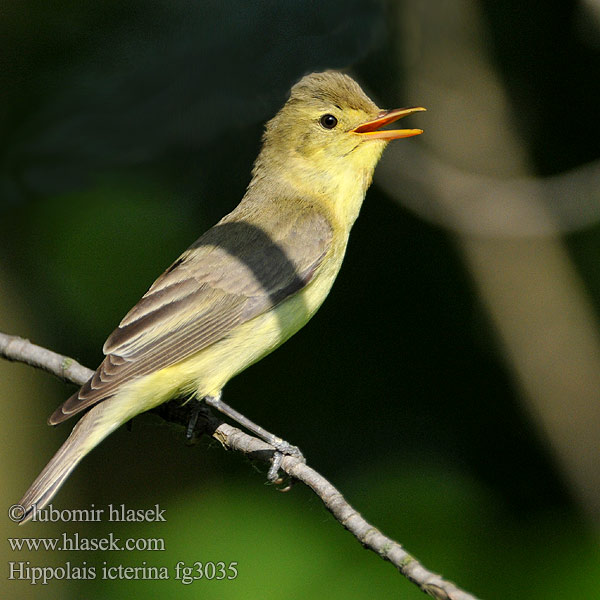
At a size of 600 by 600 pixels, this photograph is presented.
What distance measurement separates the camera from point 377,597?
11.9 ft

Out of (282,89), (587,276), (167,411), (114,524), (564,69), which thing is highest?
(282,89)

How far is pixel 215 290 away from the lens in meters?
4.33

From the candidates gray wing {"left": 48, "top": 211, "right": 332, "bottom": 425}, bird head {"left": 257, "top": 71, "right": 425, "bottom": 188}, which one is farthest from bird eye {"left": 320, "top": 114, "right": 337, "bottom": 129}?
gray wing {"left": 48, "top": 211, "right": 332, "bottom": 425}

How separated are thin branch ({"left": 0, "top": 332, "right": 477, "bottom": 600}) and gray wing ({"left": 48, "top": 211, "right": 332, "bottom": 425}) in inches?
11.4

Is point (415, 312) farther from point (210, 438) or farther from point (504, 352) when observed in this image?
point (210, 438)

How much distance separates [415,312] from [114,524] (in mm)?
2147

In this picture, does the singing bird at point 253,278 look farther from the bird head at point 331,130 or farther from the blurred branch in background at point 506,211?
the blurred branch in background at point 506,211

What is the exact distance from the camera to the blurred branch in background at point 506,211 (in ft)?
16.7

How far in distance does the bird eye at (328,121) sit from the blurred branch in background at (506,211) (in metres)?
0.90

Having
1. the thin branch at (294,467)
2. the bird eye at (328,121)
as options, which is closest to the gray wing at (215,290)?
the thin branch at (294,467)

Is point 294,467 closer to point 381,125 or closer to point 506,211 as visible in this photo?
point 381,125

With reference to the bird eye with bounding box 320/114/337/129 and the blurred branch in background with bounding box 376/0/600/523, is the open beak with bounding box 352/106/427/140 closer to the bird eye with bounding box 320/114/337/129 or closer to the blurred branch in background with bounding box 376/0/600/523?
the bird eye with bounding box 320/114/337/129

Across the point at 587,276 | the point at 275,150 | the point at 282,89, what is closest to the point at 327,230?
the point at 275,150

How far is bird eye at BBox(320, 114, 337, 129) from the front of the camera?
4602 mm
